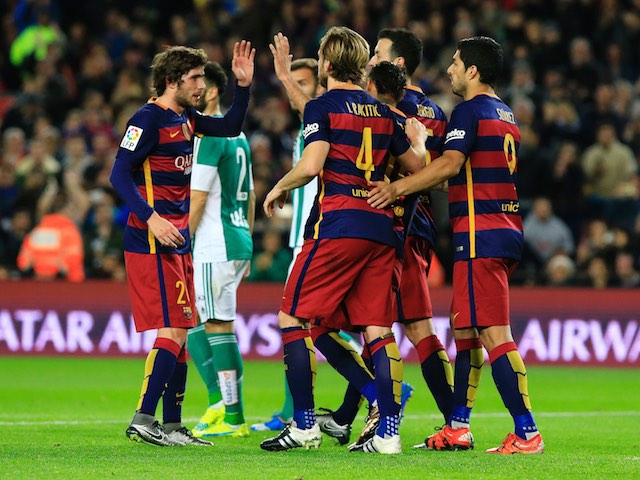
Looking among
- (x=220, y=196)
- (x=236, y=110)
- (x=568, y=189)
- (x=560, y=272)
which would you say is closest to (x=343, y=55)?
(x=236, y=110)

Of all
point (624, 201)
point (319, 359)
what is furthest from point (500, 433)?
point (624, 201)

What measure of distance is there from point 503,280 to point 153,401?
2.33 m

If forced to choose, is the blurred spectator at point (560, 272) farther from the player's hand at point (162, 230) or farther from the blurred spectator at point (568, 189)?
the player's hand at point (162, 230)

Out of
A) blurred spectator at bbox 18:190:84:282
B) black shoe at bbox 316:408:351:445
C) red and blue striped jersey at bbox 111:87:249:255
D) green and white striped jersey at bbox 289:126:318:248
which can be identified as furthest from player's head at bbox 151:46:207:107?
blurred spectator at bbox 18:190:84:282

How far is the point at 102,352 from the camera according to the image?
49.4ft

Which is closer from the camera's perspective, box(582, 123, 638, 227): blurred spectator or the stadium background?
the stadium background

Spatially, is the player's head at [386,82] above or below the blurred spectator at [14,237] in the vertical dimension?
above

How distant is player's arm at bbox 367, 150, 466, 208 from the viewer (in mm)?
7633

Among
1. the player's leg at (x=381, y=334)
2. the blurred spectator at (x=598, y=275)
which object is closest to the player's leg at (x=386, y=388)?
the player's leg at (x=381, y=334)

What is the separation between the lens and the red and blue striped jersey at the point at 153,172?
25.9ft

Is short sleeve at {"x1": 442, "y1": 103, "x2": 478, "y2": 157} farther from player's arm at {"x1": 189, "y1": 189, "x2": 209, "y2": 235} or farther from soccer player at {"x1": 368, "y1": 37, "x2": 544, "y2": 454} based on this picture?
player's arm at {"x1": 189, "y1": 189, "x2": 209, "y2": 235}

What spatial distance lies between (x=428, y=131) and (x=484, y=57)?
71 cm

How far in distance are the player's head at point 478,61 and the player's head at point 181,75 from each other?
1.68m

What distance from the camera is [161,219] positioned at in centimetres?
777
